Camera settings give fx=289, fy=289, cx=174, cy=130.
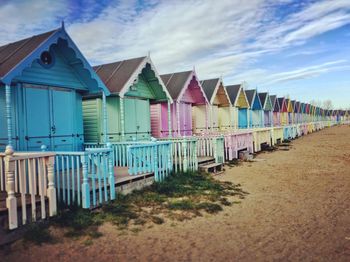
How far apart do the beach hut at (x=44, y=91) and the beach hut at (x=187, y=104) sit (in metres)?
5.83

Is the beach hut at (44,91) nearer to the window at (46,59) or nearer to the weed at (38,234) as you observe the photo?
the window at (46,59)

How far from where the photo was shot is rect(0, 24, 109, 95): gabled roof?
6.88 metres

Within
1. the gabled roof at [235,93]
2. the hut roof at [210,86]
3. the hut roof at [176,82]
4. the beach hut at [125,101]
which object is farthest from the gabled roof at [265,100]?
the beach hut at [125,101]

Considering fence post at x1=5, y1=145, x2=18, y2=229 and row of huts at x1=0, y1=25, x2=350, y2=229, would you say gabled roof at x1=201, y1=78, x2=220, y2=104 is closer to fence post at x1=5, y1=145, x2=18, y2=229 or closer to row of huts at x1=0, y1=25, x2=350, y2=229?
row of huts at x1=0, y1=25, x2=350, y2=229

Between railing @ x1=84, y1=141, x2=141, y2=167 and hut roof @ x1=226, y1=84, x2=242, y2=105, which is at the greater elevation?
hut roof @ x1=226, y1=84, x2=242, y2=105

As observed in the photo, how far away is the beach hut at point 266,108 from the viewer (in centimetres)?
3118

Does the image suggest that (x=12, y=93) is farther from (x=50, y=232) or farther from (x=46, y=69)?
(x=50, y=232)

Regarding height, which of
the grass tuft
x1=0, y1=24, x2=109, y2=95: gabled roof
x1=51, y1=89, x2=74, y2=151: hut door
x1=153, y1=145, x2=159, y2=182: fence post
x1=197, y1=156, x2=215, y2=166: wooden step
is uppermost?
x1=0, y1=24, x2=109, y2=95: gabled roof

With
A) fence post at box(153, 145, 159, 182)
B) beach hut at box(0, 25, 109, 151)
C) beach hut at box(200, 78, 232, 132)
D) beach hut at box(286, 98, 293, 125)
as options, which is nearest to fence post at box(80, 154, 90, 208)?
beach hut at box(0, 25, 109, 151)

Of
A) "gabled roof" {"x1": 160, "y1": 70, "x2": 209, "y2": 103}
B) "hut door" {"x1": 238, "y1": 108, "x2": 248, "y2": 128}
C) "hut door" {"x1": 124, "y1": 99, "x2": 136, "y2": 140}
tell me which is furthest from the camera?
"hut door" {"x1": 238, "y1": 108, "x2": 248, "y2": 128}

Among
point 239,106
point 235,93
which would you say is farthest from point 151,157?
point 239,106

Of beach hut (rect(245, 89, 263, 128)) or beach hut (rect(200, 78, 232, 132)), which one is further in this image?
beach hut (rect(245, 89, 263, 128))

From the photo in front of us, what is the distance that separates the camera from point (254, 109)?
2914 cm

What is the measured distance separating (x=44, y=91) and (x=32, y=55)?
160 centimetres
